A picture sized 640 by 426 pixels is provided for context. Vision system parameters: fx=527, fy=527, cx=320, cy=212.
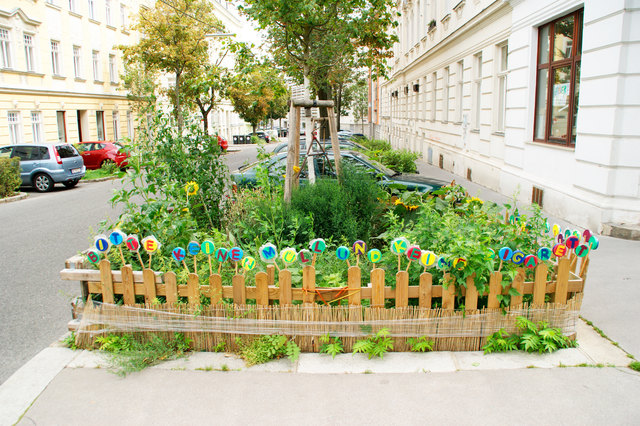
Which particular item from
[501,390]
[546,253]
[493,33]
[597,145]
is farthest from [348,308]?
[493,33]

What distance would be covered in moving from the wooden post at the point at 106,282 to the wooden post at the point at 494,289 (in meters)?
3.00

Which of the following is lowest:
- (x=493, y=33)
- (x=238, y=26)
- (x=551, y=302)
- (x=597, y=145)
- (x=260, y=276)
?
(x=551, y=302)

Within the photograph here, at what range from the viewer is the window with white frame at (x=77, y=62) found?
98.2ft

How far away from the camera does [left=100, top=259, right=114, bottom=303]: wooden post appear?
4.24 metres

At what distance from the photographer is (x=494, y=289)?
403cm

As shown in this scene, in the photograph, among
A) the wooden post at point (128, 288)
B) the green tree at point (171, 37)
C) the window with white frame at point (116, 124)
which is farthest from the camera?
the window with white frame at point (116, 124)

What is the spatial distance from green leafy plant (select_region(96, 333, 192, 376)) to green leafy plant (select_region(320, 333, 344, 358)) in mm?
1064

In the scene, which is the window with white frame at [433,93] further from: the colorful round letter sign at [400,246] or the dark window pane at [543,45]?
the colorful round letter sign at [400,246]

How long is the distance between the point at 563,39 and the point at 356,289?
8.61 metres

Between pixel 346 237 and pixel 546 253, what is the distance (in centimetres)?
226

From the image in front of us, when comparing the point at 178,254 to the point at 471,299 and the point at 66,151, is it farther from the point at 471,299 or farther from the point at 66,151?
the point at 66,151

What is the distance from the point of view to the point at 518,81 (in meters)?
12.1

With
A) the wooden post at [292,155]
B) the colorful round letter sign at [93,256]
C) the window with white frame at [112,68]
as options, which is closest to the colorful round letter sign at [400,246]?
the colorful round letter sign at [93,256]

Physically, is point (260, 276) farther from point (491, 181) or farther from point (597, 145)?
point (491, 181)
